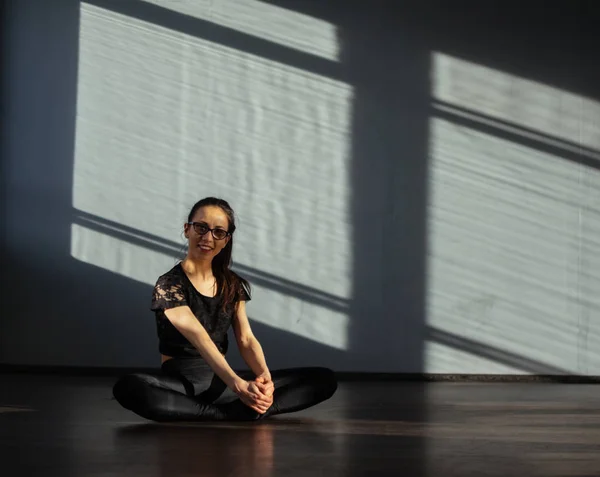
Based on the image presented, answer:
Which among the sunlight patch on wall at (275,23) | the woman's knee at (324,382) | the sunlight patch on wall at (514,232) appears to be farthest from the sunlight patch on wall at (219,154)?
the woman's knee at (324,382)

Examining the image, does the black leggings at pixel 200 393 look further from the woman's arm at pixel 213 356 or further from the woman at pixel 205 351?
A: the woman's arm at pixel 213 356

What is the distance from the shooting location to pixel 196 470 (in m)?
2.59

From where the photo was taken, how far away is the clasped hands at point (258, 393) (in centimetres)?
342

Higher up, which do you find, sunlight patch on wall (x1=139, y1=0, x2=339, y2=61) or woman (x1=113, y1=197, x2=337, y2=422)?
sunlight patch on wall (x1=139, y1=0, x2=339, y2=61)

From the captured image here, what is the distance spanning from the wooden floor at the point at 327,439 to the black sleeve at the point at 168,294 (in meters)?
0.40

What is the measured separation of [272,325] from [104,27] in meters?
1.97

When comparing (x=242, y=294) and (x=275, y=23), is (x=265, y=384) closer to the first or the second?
(x=242, y=294)

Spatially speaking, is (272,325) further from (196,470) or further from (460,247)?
(196,470)

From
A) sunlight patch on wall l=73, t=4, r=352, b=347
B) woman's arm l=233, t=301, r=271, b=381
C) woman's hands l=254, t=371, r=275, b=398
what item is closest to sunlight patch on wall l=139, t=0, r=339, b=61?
sunlight patch on wall l=73, t=4, r=352, b=347

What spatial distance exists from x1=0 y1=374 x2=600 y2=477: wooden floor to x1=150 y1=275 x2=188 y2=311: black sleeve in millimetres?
402

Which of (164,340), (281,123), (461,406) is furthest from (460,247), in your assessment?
(164,340)

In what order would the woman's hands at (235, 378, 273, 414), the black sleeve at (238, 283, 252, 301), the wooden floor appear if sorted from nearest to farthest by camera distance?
1. the wooden floor
2. the woman's hands at (235, 378, 273, 414)
3. the black sleeve at (238, 283, 252, 301)

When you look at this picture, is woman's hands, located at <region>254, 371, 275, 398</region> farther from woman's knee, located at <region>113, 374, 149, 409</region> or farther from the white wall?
the white wall

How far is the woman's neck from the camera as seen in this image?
12.2 ft
